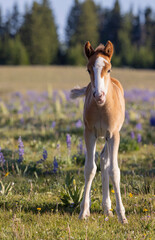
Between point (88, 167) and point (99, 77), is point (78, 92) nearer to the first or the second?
point (88, 167)

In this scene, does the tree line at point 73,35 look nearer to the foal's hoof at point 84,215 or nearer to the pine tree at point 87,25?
the pine tree at point 87,25

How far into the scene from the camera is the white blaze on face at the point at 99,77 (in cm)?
345

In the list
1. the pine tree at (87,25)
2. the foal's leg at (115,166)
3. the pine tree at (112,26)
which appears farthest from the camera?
the pine tree at (112,26)

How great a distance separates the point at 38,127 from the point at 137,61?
5101 centimetres

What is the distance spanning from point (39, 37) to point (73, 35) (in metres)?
8.61

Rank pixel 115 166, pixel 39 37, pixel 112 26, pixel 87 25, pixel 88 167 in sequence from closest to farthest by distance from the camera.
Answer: pixel 115 166 → pixel 88 167 → pixel 39 37 → pixel 87 25 → pixel 112 26

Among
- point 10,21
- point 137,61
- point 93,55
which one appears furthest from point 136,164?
point 10,21

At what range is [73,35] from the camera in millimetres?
67125

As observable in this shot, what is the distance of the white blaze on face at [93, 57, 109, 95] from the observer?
345 cm

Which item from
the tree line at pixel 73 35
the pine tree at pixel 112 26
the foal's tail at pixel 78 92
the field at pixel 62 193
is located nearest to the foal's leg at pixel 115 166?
the field at pixel 62 193

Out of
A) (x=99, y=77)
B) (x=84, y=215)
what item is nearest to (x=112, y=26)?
(x=99, y=77)

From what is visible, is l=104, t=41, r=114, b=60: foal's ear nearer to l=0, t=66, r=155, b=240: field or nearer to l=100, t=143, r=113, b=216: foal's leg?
l=100, t=143, r=113, b=216: foal's leg

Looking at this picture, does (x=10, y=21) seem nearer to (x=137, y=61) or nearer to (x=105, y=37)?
(x=105, y=37)

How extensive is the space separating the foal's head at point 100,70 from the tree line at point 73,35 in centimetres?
4650
